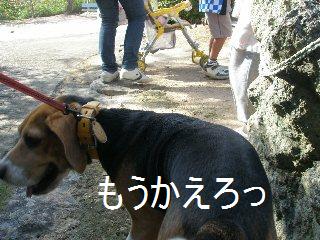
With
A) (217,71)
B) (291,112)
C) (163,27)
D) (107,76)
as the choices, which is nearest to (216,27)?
(217,71)

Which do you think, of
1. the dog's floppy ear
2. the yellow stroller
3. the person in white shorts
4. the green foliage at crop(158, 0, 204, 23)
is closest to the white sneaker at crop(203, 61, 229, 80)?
the person in white shorts

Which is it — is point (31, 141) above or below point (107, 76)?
above

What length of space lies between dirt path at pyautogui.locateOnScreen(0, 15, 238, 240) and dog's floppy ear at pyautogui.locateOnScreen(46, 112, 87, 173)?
2.51 ft

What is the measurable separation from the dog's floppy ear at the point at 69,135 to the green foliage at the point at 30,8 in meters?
13.0

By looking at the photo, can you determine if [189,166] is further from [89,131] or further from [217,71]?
[217,71]

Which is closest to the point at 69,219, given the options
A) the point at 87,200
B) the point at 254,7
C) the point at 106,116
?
the point at 87,200

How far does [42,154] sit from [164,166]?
796mm

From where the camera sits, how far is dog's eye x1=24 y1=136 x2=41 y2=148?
278 cm

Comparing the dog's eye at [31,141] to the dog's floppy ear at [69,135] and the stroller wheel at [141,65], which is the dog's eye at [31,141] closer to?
the dog's floppy ear at [69,135]

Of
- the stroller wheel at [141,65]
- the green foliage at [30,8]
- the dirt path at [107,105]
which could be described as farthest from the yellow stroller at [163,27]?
the green foliage at [30,8]

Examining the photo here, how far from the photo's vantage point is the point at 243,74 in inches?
167

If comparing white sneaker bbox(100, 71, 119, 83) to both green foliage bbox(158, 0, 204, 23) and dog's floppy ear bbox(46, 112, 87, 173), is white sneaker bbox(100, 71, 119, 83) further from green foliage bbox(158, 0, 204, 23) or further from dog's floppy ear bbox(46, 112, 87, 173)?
green foliage bbox(158, 0, 204, 23)

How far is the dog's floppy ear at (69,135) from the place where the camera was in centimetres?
263

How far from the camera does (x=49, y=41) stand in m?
9.64
